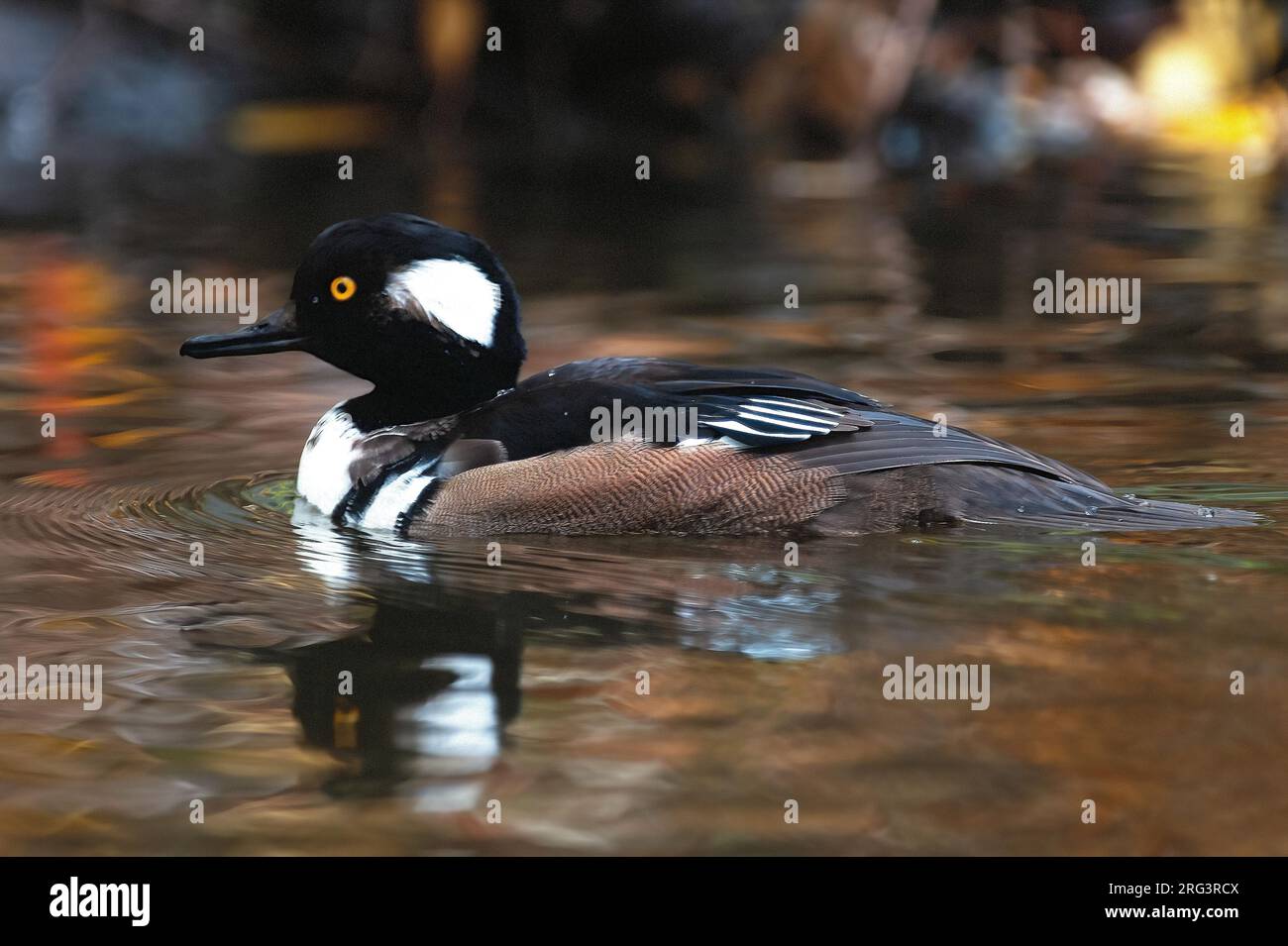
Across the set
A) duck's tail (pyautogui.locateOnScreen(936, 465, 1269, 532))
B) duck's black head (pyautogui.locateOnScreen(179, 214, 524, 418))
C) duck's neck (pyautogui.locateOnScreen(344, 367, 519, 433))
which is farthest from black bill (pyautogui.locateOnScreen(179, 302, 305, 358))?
duck's tail (pyautogui.locateOnScreen(936, 465, 1269, 532))

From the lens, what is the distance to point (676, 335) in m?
9.86

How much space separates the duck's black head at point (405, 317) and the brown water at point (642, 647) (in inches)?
23.2

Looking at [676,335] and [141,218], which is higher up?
[141,218]

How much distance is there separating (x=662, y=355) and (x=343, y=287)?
3.05 meters

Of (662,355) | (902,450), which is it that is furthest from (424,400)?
(662,355)

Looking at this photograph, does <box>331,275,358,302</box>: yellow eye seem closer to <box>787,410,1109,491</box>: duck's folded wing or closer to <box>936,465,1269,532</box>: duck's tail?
<box>787,410,1109,491</box>: duck's folded wing

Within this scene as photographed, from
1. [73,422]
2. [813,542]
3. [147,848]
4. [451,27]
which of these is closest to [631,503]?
[813,542]

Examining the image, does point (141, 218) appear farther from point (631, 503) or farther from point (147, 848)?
point (147, 848)

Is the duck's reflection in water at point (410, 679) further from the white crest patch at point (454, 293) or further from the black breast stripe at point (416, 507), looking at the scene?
the white crest patch at point (454, 293)

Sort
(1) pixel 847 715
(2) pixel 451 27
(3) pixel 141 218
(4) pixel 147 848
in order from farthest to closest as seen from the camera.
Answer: (2) pixel 451 27 < (3) pixel 141 218 < (1) pixel 847 715 < (4) pixel 147 848

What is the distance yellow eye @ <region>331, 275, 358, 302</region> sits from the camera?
650cm

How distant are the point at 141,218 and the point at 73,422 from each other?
6506 mm

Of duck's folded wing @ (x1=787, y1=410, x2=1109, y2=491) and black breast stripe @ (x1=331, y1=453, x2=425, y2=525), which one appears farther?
black breast stripe @ (x1=331, y1=453, x2=425, y2=525)

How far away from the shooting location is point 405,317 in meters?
6.48
